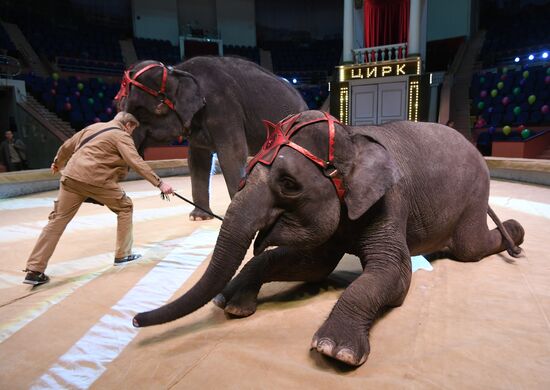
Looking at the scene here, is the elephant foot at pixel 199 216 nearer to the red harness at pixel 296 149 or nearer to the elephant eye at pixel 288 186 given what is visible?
the red harness at pixel 296 149

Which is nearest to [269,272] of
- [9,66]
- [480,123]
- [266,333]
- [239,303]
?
[239,303]

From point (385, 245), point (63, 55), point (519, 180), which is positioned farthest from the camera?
point (63, 55)

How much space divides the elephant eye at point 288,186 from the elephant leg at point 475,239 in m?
1.62

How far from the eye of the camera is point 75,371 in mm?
1814

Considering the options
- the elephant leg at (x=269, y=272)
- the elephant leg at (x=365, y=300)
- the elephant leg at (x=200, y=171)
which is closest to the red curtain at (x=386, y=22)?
the elephant leg at (x=200, y=171)

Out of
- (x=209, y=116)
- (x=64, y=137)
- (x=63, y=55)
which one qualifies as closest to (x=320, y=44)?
(x=63, y=55)

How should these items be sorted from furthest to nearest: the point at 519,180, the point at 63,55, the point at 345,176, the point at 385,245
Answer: the point at 63,55 → the point at 519,180 → the point at 385,245 → the point at 345,176

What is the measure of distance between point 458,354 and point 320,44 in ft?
87.7

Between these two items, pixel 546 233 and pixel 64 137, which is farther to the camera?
pixel 64 137

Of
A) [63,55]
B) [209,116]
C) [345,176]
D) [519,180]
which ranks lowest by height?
[519,180]

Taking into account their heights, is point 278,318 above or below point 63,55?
below

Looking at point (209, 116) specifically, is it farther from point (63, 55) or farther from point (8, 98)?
point (63, 55)

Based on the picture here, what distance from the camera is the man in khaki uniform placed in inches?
119

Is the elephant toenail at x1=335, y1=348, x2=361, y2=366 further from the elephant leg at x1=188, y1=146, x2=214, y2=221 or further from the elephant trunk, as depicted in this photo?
the elephant leg at x1=188, y1=146, x2=214, y2=221
